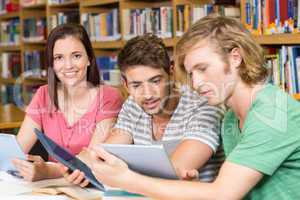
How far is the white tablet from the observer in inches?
53.8

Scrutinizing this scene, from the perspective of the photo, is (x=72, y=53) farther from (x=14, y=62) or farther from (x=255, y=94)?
(x=14, y=62)

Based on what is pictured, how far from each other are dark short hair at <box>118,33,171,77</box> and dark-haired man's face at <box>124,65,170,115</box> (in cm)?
2

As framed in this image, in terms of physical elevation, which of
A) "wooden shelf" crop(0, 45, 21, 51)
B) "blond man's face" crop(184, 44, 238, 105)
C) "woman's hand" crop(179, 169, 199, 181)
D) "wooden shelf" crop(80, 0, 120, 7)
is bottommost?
"woman's hand" crop(179, 169, 199, 181)

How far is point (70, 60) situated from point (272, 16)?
1.11 m

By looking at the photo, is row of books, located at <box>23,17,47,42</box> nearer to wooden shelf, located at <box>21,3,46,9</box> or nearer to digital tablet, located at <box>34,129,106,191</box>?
wooden shelf, located at <box>21,3,46,9</box>

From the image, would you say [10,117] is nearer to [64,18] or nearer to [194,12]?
[194,12]

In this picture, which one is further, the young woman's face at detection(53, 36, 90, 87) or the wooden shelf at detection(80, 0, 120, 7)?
the wooden shelf at detection(80, 0, 120, 7)

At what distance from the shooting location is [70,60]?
90.7 inches

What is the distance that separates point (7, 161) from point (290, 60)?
4.92ft

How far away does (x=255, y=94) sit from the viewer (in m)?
1.44

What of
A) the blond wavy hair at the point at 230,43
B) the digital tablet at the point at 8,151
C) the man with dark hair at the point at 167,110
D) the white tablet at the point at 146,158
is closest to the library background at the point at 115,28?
the blond wavy hair at the point at 230,43

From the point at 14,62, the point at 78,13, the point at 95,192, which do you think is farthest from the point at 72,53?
the point at 14,62

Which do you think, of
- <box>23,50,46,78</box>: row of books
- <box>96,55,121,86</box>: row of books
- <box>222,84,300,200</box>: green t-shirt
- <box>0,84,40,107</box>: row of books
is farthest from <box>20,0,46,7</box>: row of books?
<box>222,84,300,200</box>: green t-shirt

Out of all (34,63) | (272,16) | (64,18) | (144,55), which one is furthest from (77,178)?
(34,63)
